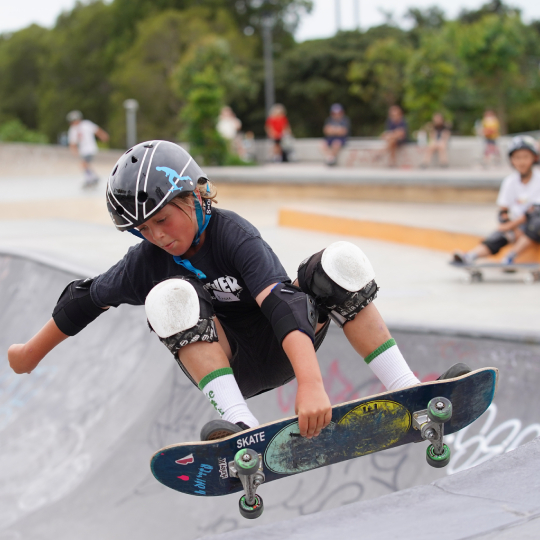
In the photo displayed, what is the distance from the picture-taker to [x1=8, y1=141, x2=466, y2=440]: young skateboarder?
8.21ft

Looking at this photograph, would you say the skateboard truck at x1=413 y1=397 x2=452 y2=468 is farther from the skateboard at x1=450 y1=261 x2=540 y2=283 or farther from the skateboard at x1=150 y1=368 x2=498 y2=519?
the skateboard at x1=450 y1=261 x2=540 y2=283

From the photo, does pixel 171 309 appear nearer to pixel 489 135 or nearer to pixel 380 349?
pixel 380 349

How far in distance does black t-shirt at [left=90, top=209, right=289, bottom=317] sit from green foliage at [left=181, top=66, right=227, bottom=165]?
1640 centimetres

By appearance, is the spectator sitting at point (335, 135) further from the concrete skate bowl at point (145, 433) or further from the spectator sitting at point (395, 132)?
the concrete skate bowl at point (145, 433)

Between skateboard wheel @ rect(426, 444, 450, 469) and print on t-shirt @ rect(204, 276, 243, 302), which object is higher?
print on t-shirt @ rect(204, 276, 243, 302)

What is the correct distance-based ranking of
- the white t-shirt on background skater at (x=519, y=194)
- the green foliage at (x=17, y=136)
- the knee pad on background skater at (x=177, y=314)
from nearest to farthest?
the knee pad on background skater at (x=177, y=314), the white t-shirt on background skater at (x=519, y=194), the green foliage at (x=17, y=136)

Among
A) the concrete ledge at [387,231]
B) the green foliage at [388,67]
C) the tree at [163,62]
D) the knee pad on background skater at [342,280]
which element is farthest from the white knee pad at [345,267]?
the tree at [163,62]

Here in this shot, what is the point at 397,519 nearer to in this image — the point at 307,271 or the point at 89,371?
the point at 307,271

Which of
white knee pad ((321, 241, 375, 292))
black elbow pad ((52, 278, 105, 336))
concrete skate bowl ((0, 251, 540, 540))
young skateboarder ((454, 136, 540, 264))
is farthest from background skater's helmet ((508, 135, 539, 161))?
black elbow pad ((52, 278, 105, 336))

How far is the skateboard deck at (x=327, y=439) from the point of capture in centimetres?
245

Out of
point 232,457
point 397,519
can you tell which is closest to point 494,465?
point 397,519

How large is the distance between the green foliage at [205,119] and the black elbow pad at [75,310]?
53.6 feet

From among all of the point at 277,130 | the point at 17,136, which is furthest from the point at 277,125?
the point at 17,136

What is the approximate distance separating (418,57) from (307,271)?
16.8 m
